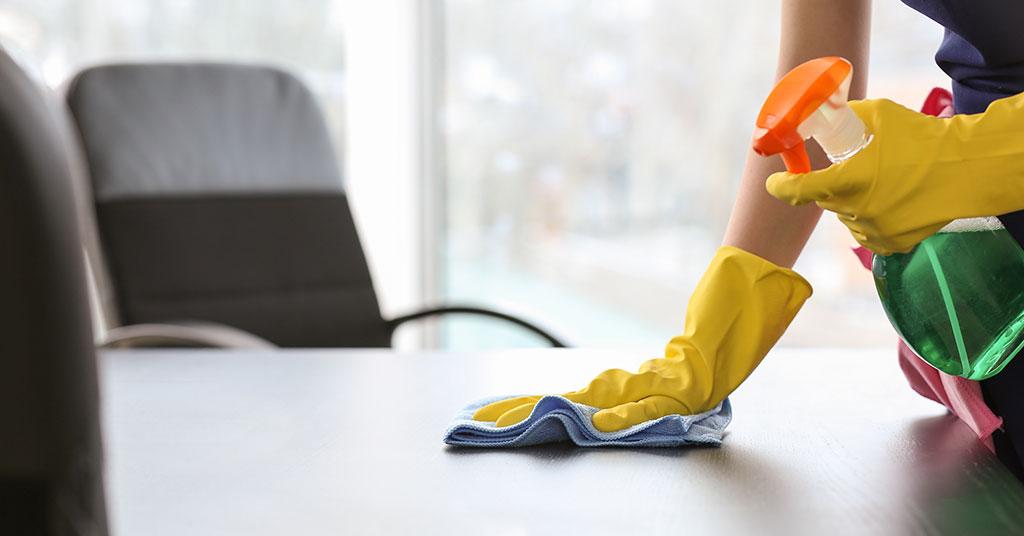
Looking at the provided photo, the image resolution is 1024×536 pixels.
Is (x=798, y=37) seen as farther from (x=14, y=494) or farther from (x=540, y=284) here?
(x=540, y=284)

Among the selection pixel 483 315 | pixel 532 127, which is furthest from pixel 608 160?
pixel 483 315

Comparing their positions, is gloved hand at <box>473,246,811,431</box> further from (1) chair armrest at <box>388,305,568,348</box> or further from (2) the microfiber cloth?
(1) chair armrest at <box>388,305,568,348</box>

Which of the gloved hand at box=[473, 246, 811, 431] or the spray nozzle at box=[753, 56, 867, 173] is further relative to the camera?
the gloved hand at box=[473, 246, 811, 431]

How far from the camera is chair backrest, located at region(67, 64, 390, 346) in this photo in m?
2.21

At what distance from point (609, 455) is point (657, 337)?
256 cm

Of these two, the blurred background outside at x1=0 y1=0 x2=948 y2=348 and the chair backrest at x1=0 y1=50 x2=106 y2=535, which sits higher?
the chair backrest at x1=0 y1=50 x2=106 y2=535

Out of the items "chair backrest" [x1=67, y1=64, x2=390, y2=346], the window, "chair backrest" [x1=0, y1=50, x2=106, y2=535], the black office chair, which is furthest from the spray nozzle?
the window

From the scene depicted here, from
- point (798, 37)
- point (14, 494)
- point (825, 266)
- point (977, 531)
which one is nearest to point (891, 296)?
point (977, 531)

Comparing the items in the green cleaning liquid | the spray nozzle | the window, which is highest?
the spray nozzle

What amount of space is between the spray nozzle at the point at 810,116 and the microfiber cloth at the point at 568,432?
0.24 meters

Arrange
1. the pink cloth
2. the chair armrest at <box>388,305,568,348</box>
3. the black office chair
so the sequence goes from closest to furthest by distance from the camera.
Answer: the pink cloth → the chair armrest at <box>388,305,568,348</box> → the black office chair

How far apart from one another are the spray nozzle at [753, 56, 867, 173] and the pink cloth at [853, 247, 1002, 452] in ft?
0.62

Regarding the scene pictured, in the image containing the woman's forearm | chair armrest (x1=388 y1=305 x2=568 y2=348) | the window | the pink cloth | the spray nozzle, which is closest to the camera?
the spray nozzle

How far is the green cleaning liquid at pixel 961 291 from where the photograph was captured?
0.74 metres
